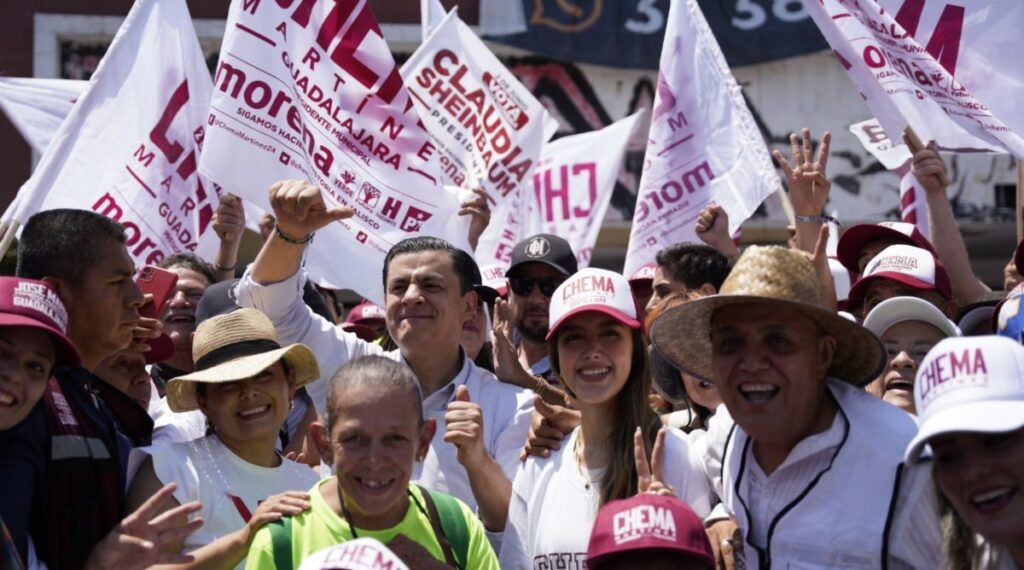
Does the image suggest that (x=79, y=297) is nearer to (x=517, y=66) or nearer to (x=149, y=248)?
(x=149, y=248)

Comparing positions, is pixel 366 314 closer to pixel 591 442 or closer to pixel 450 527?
pixel 591 442

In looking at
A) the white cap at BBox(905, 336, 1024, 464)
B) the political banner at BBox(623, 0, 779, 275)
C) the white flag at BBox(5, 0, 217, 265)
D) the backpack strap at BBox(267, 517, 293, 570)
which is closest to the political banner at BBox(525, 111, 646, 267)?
the political banner at BBox(623, 0, 779, 275)

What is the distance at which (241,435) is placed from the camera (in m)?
4.47

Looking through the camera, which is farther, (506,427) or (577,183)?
(577,183)

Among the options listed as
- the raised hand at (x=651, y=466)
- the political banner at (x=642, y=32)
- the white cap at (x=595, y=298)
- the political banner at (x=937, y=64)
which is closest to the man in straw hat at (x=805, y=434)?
the raised hand at (x=651, y=466)

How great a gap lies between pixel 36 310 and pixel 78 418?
0.34 meters

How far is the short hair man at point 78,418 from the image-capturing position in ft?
13.0

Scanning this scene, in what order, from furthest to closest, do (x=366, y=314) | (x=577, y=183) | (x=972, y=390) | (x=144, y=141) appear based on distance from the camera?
(x=577, y=183) → (x=366, y=314) → (x=144, y=141) → (x=972, y=390)

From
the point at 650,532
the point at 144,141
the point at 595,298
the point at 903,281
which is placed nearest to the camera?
the point at 650,532

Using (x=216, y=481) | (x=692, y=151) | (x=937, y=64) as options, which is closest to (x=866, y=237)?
(x=937, y=64)

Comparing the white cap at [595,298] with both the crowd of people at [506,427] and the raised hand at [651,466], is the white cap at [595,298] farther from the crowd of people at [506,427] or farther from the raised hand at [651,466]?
the raised hand at [651,466]

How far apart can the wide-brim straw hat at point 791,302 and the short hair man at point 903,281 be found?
1.59 m

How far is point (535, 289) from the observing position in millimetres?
6363

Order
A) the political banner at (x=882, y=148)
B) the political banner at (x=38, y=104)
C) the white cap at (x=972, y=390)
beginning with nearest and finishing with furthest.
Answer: the white cap at (x=972, y=390) < the political banner at (x=882, y=148) < the political banner at (x=38, y=104)
